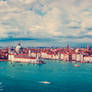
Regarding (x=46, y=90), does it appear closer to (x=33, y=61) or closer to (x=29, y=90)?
(x=29, y=90)

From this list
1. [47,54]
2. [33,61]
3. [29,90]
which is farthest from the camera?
[47,54]

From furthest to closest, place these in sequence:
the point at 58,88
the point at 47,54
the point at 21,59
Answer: the point at 47,54
the point at 21,59
the point at 58,88

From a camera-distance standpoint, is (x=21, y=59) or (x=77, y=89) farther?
(x=21, y=59)

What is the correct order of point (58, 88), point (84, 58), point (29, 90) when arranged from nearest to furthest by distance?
point (29, 90) < point (58, 88) < point (84, 58)

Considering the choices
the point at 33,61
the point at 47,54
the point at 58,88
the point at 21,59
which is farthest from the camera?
the point at 47,54

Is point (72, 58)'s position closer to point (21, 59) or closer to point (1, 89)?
point (21, 59)

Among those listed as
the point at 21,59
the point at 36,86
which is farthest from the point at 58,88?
the point at 21,59

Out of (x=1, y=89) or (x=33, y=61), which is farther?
(x=33, y=61)

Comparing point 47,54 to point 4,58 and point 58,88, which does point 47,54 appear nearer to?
point 4,58

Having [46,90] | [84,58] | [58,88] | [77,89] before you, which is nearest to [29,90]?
[46,90]
